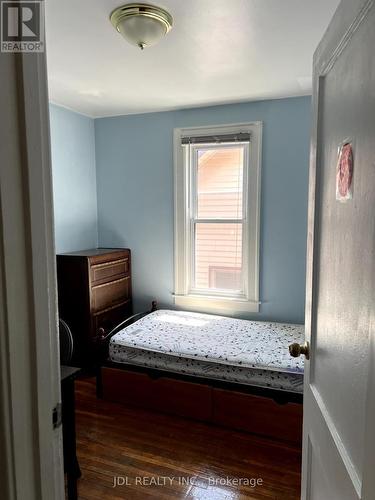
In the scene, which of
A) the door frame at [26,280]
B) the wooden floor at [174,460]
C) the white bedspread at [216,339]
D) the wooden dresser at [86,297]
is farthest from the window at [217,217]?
the door frame at [26,280]

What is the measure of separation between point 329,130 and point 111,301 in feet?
8.88

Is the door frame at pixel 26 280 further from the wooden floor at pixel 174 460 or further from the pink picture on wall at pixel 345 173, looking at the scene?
the wooden floor at pixel 174 460

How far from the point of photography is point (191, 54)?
2.12m

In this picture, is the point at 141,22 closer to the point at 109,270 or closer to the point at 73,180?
the point at 73,180

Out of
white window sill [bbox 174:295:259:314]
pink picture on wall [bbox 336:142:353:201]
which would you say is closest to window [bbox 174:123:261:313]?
white window sill [bbox 174:295:259:314]

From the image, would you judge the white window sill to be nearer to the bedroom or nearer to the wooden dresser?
the bedroom

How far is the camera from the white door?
739 mm

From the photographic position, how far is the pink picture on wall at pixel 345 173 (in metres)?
0.86

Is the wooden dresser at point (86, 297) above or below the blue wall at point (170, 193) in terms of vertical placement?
below

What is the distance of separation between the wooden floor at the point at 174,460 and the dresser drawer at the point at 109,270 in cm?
111

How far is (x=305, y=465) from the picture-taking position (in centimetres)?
131

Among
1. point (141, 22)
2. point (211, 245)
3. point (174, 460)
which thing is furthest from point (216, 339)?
point (141, 22)

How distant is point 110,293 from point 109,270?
0.22 meters

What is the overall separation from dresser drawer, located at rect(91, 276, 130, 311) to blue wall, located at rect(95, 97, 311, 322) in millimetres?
181
